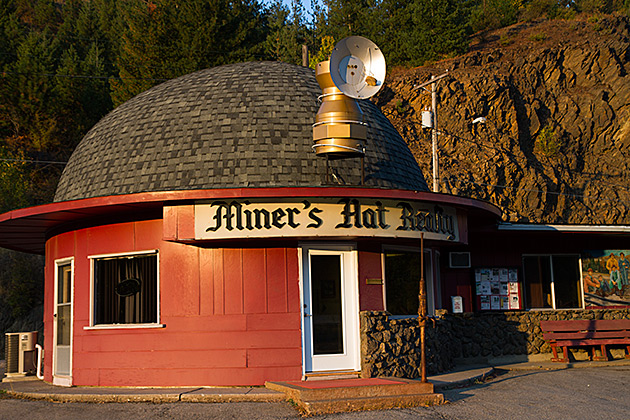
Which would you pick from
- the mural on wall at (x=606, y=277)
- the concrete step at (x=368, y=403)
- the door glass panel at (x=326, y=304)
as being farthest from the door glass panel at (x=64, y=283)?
the mural on wall at (x=606, y=277)

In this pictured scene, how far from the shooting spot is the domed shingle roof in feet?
39.2

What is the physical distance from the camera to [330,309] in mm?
11352

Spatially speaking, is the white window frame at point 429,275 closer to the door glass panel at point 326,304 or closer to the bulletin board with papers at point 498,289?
the door glass panel at point 326,304

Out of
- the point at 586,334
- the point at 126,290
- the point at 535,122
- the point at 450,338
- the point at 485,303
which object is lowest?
the point at 586,334

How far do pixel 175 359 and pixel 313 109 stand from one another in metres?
5.61

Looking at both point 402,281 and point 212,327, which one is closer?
point 212,327

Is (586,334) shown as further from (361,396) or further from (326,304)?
(361,396)

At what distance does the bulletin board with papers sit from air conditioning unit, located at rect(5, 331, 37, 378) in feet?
33.8

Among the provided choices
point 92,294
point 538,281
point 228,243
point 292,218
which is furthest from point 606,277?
point 92,294

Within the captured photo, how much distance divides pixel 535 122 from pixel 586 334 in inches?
1209

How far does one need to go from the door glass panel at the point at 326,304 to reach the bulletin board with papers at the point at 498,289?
5.33 m

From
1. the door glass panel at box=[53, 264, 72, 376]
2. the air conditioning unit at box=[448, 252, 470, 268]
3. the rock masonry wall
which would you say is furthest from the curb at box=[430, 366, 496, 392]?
the door glass panel at box=[53, 264, 72, 376]

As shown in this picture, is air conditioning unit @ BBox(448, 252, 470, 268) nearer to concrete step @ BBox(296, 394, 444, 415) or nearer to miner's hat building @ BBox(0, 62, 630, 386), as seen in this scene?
miner's hat building @ BBox(0, 62, 630, 386)

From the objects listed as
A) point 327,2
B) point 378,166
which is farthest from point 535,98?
point 378,166
